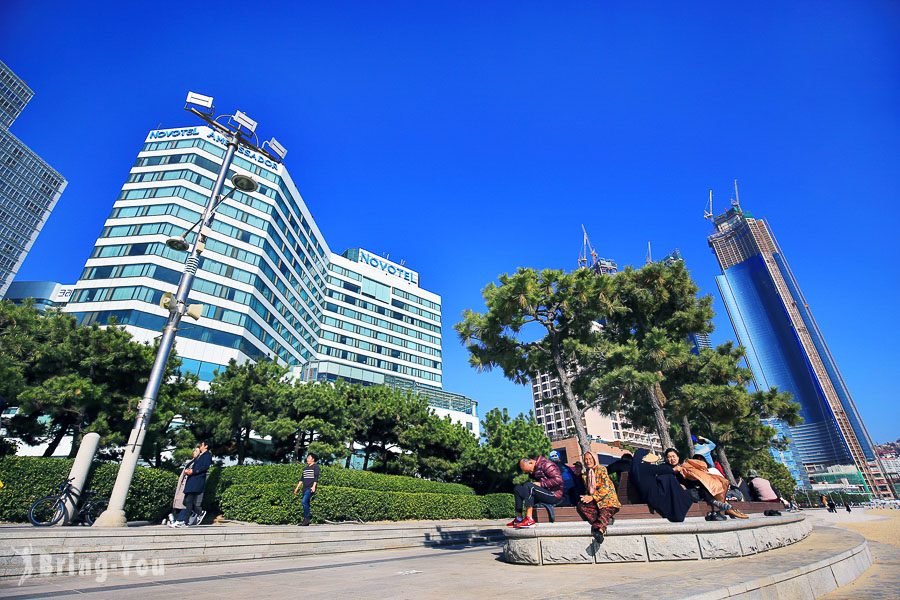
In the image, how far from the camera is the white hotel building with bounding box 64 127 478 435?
35688 millimetres

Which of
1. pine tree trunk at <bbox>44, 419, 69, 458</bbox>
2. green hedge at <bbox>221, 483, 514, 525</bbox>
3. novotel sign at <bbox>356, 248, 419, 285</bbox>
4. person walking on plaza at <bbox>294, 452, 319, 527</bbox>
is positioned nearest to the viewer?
person walking on plaza at <bbox>294, 452, 319, 527</bbox>

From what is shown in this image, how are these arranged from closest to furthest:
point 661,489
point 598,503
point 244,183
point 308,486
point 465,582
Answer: point 465,582, point 598,503, point 661,489, point 244,183, point 308,486

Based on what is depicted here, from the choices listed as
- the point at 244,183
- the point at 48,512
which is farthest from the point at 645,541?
the point at 48,512

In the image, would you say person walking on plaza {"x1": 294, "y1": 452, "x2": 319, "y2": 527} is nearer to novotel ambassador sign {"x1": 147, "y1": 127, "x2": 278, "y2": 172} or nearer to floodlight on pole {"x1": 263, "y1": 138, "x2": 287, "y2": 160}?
floodlight on pole {"x1": 263, "y1": 138, "x2": 287, "y2": 160}

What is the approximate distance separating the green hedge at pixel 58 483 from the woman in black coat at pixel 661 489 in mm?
12503

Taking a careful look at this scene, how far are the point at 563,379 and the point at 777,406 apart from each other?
11877 mm

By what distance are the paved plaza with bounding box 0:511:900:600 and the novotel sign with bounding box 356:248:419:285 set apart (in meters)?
65.8

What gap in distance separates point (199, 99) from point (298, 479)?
12540 mm

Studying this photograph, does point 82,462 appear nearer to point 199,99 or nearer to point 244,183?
point 244,183

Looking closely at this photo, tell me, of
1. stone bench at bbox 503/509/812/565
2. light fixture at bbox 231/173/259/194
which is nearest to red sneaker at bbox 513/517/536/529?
stone bench at bbox 503/509/812/565

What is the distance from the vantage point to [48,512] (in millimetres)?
9430

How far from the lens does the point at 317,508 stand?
13070 mm

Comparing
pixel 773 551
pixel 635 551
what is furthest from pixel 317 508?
pixel 773 551

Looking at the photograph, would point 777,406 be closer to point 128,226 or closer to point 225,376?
point 225,376
